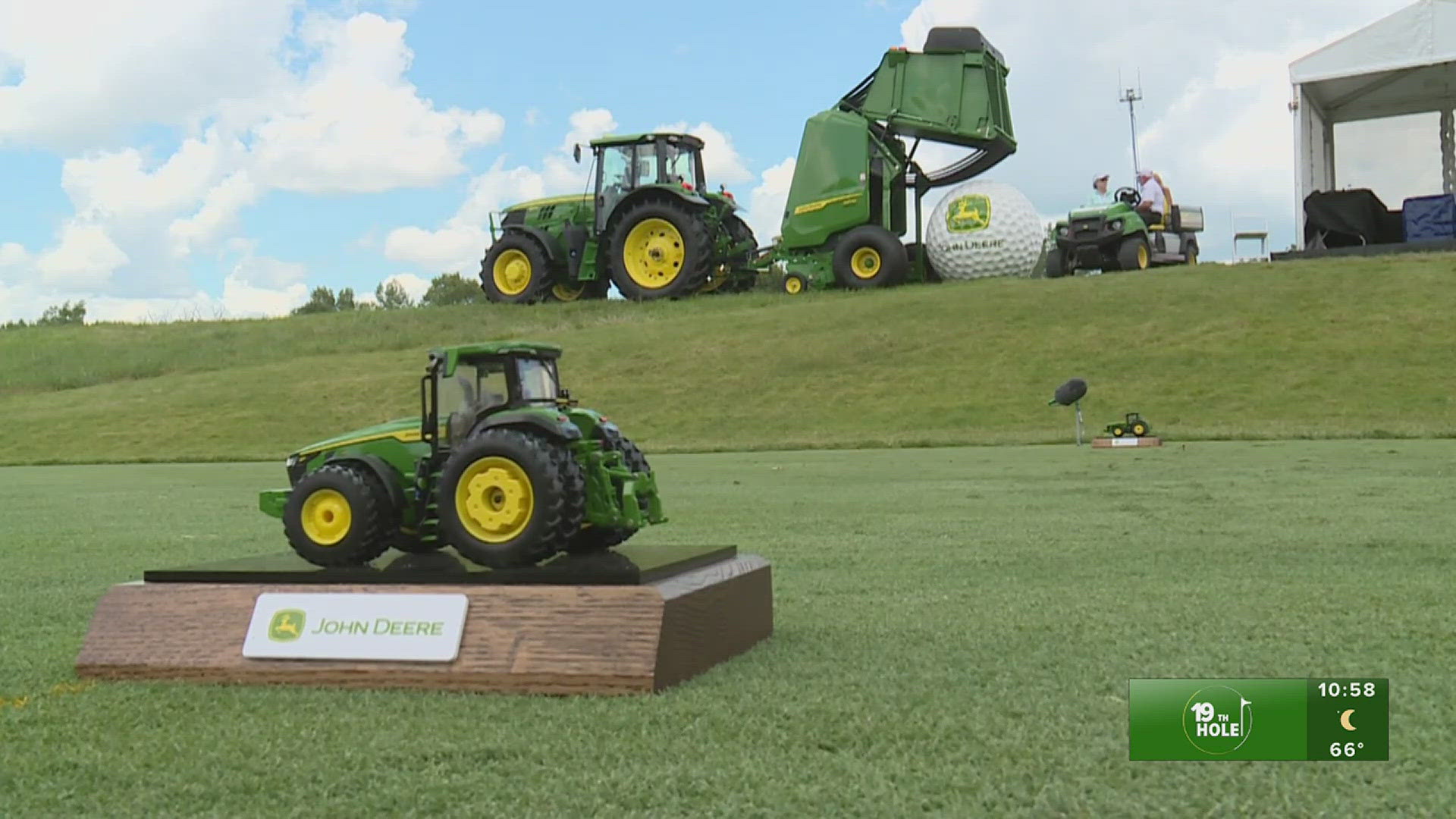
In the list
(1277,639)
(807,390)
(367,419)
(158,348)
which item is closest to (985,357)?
(807,390)

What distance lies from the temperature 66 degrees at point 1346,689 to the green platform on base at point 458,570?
134 cm

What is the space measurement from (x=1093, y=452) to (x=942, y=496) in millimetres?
5019

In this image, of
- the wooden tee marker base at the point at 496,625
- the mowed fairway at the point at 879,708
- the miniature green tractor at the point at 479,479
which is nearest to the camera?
the mowed fairway at the point at 879,708

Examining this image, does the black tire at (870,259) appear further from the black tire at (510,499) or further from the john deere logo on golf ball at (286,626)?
the john deere logo on golf ball at (286,626)

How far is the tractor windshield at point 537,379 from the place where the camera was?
3.34m

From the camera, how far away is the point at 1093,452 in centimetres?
1261

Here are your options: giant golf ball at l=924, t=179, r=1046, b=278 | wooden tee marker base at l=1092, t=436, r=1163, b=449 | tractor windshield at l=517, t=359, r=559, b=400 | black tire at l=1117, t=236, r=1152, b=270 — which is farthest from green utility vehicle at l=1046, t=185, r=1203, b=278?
tractor windshield at l=517, t=359, r=559, b=400

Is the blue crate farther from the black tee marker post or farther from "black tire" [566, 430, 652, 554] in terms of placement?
"black tire" [566, 430, 652, 554]

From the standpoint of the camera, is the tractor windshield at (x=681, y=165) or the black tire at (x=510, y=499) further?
the tractor windshield at (x=681, y=165)

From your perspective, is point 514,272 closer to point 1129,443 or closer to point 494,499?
point 1129,443

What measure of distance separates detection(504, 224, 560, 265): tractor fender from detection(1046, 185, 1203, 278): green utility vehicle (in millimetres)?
10519

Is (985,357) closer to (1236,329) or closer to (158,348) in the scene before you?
(1236,329)
